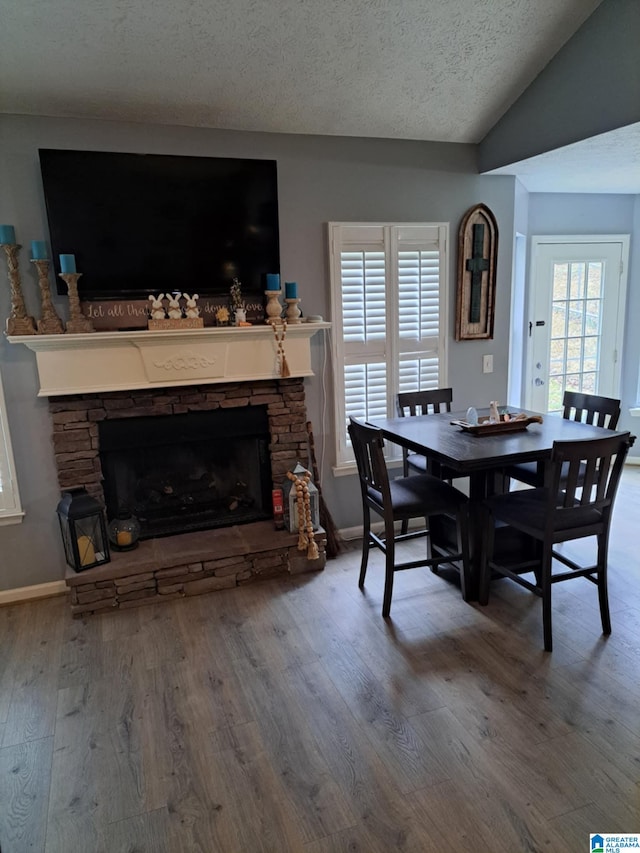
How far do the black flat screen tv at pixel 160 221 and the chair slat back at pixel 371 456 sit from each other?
115 centimetres

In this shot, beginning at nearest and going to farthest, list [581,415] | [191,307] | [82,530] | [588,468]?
[588,468] → [82,530] → [191,307] → [581,415]

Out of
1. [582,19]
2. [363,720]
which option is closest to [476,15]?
[582,19]

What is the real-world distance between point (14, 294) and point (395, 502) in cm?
230

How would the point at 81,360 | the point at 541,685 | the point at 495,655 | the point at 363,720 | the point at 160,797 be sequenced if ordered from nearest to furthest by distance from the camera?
the point at 160,797, the point at 363,720, the point at 541,685, the point at 495,655, the point at 81,360

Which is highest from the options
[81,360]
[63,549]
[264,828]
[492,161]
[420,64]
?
[420,64]

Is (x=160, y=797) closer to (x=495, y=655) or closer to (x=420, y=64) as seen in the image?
(x=495, y=655)

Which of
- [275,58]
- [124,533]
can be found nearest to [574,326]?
[275,58]

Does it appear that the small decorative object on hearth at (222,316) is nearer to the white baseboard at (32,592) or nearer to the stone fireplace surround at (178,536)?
the stone fireplace surround at (178,536)

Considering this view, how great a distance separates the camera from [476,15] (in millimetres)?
2791

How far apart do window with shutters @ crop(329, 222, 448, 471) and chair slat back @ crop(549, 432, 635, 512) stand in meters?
1.56

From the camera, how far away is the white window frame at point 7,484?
318 cm

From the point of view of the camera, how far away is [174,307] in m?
3.25

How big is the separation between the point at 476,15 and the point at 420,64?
37 centimetres

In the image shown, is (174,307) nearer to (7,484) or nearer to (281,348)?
(281,348)
